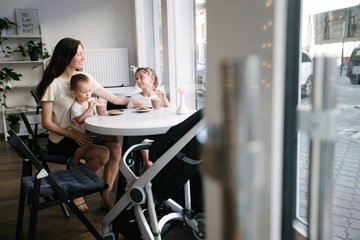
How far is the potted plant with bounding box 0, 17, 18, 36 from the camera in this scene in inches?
188

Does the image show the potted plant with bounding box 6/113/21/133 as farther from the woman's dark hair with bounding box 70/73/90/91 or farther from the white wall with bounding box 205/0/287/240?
the white wall with bounding box 205/0/287/240

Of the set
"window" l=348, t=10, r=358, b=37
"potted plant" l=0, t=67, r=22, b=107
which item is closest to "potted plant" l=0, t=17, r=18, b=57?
Result: "potted plant" l=0, t=67, r=22, b=107

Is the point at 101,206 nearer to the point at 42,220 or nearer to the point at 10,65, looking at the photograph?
the point at 42,220

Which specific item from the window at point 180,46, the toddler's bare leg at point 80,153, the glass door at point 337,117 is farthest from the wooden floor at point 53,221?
the window at point 180,46

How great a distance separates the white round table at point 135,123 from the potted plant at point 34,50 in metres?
3.39

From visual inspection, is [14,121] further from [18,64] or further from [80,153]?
[80,153]

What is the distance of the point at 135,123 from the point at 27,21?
424 cm

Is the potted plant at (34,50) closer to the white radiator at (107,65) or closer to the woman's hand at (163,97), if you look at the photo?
the white radiator at (107,65)

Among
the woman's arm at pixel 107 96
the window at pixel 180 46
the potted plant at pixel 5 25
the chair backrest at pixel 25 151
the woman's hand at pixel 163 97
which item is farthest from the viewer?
the potted plant at pixel 5 25

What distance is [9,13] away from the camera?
509 centimetres

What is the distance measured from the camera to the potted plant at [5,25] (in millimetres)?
4774

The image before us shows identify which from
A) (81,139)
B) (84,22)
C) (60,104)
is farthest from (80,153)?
(84,22)

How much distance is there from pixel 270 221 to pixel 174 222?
4.95 ft

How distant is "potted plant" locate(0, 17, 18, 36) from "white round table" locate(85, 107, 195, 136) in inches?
141
